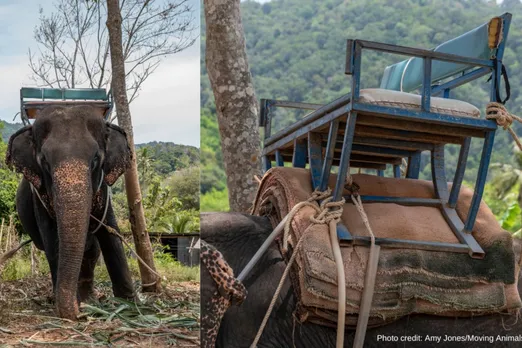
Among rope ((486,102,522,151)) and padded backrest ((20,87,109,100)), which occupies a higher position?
padded backrest ((20,87,109,100))

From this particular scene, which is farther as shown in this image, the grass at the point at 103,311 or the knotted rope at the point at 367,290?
the grass at the point at 103,311

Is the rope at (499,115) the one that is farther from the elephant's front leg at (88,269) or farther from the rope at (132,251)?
the elephant's front leg at (88,269)

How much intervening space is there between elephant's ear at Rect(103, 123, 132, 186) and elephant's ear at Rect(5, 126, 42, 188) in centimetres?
26

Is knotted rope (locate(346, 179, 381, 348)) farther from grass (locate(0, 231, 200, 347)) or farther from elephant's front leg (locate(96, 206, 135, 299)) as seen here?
elephant's front leg (locate(96, 206, 135, 299))

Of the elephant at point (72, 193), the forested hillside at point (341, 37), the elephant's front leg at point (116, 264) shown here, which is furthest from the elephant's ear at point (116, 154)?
the forested hillside at point (341, 37)

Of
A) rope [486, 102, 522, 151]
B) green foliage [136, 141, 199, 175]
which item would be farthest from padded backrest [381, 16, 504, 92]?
green foliage [136, 141, 199, 175]

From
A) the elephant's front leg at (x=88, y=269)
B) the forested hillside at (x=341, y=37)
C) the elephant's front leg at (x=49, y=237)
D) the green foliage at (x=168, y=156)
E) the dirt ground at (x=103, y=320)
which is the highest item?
the forested hillside at (x=341, y=37)

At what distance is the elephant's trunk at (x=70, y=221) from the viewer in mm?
2551

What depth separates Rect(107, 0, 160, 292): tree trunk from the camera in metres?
2.42

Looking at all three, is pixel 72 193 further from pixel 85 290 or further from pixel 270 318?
pixel 270 318

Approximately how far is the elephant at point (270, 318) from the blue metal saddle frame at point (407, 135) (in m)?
0.23

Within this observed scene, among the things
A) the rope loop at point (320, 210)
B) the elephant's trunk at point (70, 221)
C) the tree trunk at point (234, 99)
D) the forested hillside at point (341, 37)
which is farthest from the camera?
the forested hillside at point (341, 37)

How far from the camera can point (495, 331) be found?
247cm

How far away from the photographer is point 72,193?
278 centimetres
